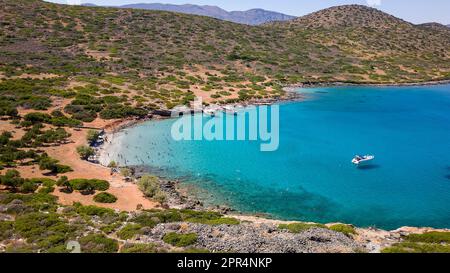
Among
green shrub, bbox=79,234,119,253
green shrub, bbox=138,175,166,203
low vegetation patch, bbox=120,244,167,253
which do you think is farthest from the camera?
green shrub, bbox=138,175,166,203

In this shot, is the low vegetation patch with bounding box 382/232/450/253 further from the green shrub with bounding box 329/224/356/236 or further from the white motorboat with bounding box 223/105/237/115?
the white motorboat with bounding box 223/105/237/115

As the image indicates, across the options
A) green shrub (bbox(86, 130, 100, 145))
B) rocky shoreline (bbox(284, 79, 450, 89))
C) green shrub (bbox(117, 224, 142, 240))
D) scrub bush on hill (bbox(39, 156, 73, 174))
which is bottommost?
green shrub (bbox(117, 224, 142, 240))

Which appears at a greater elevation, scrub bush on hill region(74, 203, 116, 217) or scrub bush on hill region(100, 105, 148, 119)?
scrub bush on hill region(100, 105, 148, 119)

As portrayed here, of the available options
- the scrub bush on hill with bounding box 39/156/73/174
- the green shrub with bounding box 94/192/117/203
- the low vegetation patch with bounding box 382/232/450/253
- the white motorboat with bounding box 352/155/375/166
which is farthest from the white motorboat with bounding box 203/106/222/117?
the low vegetation patch with bounding box 382/232/450/253

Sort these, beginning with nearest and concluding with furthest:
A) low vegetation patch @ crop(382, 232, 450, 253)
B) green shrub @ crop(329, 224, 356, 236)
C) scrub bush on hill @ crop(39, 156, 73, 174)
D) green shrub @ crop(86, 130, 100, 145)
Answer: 1. low vegetation patch @ crop(382, 232, 450, 253)
2. green shrub @ crop(329, 224, 356, 236)
3. scrub bush on hill @ crop(39, 156, 73, 174)
4. green shrub @ crop(86, 130, 100, 145)

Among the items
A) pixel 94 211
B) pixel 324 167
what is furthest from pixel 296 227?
pixel 324 167

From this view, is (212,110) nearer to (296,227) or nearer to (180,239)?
(296,227)

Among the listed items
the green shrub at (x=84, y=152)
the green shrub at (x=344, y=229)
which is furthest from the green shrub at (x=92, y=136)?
the green shrub at (x=344, y=229)
